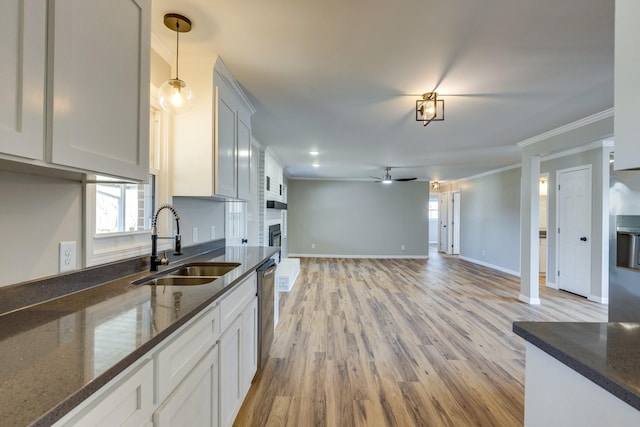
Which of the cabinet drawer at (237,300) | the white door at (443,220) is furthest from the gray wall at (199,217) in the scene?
the white door at (443,220)

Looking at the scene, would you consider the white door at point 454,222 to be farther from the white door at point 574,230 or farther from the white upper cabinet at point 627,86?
the white upper cabinet at point 627,86

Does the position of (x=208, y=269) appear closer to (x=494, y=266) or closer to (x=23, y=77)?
(x=23, y=77)

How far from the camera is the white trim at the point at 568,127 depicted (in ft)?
10.4

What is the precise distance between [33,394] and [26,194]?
2.87ft

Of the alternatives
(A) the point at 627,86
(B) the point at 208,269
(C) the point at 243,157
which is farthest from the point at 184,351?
(C) the point at 243,157

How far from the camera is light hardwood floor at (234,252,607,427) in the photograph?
194 centimetres

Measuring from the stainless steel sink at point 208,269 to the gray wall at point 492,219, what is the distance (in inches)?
246

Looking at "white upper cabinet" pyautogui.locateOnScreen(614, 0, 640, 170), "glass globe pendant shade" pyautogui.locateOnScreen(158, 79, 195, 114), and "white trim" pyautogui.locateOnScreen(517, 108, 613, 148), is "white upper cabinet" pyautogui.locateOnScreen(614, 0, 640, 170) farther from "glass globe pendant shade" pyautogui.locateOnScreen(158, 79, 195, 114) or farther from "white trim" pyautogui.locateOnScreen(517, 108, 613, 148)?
"white trim" pyautogui.locateOnScreen(517, 108, 613, 148)

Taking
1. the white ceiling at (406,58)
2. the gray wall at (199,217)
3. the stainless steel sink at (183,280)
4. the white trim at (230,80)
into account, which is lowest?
the stainless steel sink at (183,280)

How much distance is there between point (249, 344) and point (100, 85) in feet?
5.51

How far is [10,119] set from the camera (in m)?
0.75

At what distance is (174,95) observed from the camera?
5.66ft

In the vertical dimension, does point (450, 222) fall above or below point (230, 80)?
below

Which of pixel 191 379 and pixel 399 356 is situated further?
pixel 399 356
